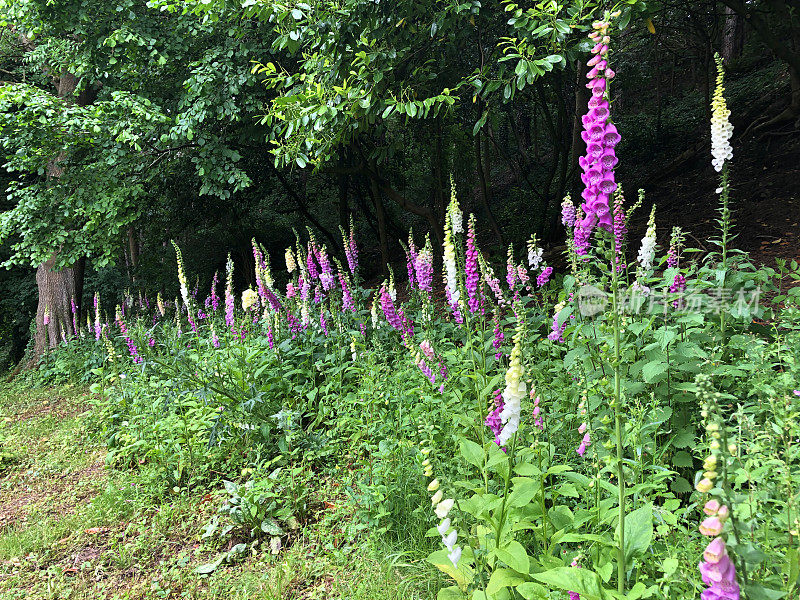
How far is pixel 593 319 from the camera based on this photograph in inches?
116

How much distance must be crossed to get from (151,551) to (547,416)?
8.35ft

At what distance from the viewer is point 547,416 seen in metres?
2.42

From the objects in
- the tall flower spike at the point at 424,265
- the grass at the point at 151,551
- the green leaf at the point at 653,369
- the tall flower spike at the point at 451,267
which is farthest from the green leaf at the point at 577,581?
the tall flower spike at the point at 424,265

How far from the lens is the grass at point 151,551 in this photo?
248 cm

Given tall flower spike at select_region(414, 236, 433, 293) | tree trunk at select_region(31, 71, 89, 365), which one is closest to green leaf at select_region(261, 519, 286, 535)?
tall flower spike at select_region(414, 236, 433, 293)

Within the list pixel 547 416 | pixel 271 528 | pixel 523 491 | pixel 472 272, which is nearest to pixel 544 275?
pixel 472 272

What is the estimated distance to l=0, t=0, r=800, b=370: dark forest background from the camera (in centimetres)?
450

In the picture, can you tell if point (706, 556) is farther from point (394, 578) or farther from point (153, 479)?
point (153, 479)

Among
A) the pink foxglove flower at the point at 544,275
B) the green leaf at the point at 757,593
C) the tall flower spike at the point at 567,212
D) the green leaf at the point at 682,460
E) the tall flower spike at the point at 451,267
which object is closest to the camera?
the green leaf at the point at 757,593

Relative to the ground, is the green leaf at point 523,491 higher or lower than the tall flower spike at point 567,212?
lower

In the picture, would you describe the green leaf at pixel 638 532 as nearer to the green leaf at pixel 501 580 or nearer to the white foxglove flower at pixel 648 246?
the green leaf at pixel 501 580

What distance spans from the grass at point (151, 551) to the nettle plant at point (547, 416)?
153mm

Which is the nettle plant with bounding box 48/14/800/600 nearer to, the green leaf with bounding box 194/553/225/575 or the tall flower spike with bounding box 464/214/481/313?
the tall flower spike with bounding box 464/214/481/313

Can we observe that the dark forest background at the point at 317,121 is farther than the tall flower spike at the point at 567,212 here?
Yes
